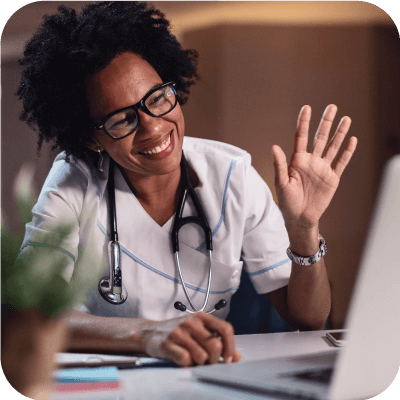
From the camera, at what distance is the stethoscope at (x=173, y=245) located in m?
0.77

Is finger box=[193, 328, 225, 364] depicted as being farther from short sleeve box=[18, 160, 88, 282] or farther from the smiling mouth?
the smiling mouth

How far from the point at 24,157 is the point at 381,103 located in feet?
2.23

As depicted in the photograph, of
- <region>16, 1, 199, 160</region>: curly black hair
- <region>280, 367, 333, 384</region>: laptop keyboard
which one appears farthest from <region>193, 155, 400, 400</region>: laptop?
<region>16, 1, 199, 160</region>: curly black hair

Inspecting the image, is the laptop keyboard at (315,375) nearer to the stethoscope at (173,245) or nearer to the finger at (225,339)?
the finger at (225,339)

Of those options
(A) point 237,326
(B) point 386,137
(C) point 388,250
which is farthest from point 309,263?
(C) point 388,250

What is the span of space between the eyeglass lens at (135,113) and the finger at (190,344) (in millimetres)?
350

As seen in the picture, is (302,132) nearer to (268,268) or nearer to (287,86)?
(287,86)

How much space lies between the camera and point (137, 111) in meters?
0.74

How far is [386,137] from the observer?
33.4 inches

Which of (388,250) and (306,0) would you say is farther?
(306,0)

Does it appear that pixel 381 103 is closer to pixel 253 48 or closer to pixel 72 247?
pixel 253 48

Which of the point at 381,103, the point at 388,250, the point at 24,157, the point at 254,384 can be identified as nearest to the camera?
the point at 388,250

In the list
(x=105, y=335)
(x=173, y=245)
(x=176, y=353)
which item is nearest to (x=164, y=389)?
(x=176, y=353)

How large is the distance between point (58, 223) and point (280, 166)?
1.33 feet
